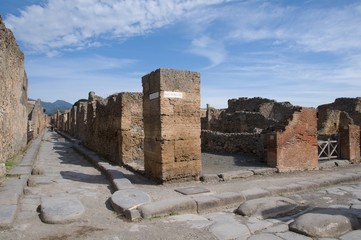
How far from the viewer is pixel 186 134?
7.56 metres

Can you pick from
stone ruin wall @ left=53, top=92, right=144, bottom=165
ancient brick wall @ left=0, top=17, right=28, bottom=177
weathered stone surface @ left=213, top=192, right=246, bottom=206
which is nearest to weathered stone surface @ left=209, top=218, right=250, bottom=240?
weathered stone surface @ left=213, top=192, right=246, bottom=206

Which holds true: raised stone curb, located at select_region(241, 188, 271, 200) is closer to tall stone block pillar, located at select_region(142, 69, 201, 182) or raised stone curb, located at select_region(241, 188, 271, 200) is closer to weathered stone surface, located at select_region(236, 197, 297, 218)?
weathered stone surface, located at select_region(236, 197, 297, 218)

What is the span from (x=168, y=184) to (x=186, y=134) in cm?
130

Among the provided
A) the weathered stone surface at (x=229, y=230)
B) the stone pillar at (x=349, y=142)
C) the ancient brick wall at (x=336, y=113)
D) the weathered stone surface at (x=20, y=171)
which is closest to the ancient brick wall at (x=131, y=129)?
the weathered stone surface at (x=20, y=171)

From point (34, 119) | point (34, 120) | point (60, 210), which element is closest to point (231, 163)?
point (60, 210)

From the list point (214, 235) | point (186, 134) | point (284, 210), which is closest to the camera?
point (214, 235)

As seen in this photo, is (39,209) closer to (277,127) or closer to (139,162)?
(139,162)

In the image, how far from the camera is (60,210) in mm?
4754

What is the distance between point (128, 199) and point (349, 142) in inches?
397

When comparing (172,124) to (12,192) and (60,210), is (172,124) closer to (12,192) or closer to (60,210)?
(60,210)

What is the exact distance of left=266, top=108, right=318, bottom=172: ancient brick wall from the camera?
9562mm

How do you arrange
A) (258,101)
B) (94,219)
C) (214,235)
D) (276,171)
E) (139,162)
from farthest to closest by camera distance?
1. (258,101)
2. (139,162)
3. (276,171)
4. (94,219)
5. (214,235)

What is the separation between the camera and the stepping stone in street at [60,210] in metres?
4.44

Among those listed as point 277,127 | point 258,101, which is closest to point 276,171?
point 277,127
